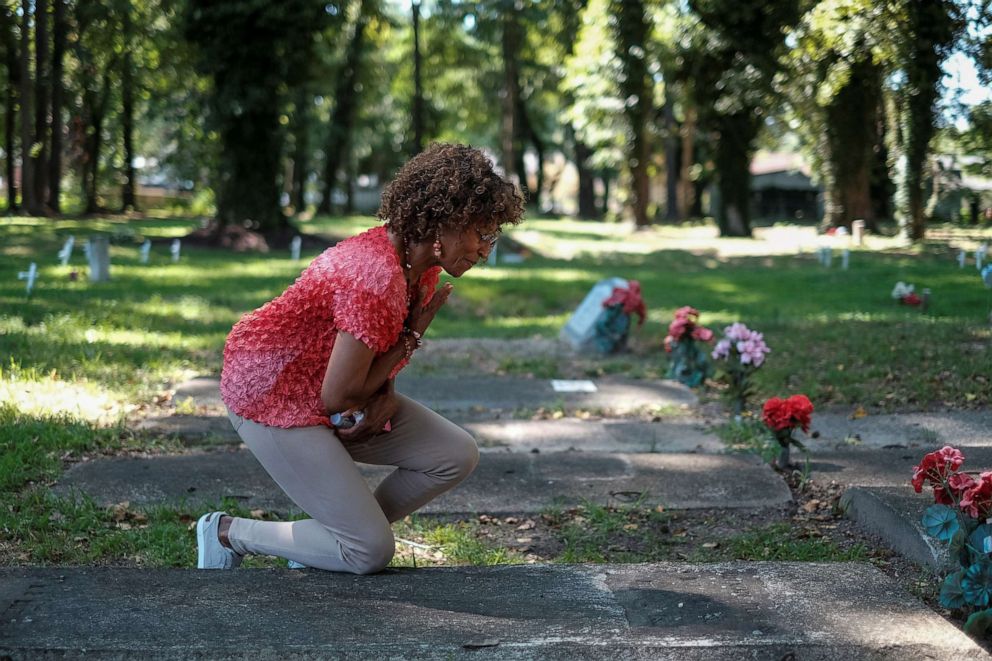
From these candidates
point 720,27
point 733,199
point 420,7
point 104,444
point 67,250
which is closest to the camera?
point 104,444

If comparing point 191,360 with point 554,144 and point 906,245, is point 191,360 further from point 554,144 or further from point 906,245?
point 554,144

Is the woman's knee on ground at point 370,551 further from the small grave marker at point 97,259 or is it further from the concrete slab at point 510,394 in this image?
the small grave marker at point 97,259

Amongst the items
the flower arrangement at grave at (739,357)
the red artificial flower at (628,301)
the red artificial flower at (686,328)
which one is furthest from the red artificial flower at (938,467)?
the red artificial flower at (628,301)

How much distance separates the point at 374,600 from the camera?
11.5 ft

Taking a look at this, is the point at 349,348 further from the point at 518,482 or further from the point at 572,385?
the point at 572,385

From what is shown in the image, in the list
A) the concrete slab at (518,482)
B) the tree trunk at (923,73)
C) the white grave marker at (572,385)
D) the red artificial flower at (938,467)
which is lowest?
the concrete slab at (518,482)

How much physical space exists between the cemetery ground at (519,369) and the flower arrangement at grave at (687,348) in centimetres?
41

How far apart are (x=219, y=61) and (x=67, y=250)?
793 centimetres

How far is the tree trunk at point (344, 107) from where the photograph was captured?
136 feet

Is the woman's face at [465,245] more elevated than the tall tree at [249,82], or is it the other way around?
the tall tree at [249,82]

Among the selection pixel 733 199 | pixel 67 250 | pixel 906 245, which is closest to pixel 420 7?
pixel 733 199

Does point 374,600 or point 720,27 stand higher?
point 720,27

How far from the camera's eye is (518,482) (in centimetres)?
574

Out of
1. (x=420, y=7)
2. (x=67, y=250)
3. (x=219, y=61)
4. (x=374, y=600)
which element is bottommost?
(x=374, y=600)
